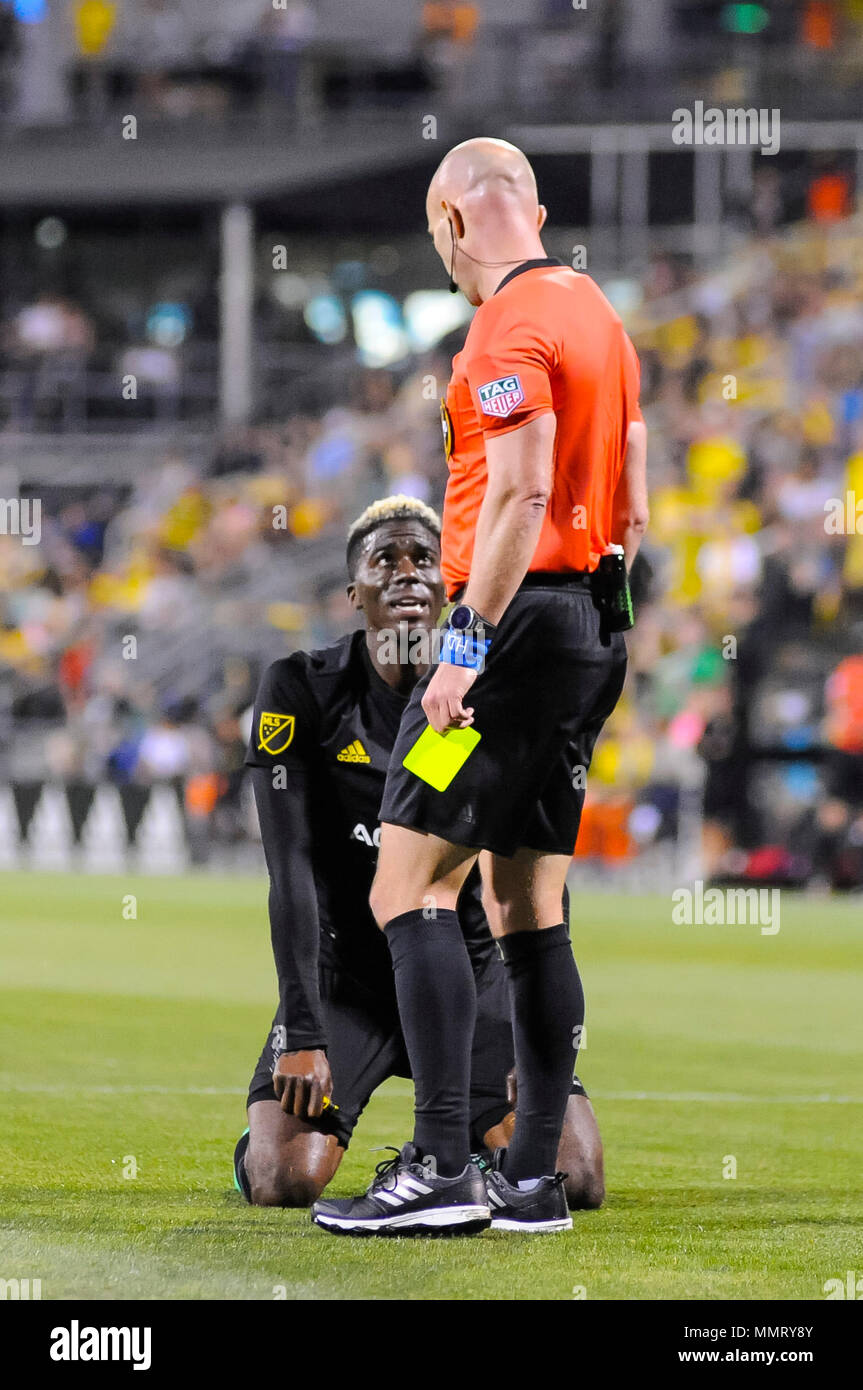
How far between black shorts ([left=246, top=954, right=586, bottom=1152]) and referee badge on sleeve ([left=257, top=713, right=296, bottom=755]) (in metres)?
0.69

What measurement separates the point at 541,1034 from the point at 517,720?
70cm

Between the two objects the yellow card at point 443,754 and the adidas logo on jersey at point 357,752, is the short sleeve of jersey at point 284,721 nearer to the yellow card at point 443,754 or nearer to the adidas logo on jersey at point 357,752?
the adidas logo on jersey at point 357,752

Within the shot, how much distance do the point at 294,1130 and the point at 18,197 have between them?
2576 centimetres

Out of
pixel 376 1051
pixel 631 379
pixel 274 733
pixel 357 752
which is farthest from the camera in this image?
pixel 376 1051

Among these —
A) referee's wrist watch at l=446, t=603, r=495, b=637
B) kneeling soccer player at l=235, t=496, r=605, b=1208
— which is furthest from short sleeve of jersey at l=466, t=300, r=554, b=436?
kneeling soccer player at l=235, t=496, r=605, b=1208

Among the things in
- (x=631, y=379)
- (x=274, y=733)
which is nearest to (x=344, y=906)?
(x=274, y=733)

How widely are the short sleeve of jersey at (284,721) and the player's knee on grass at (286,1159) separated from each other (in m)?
0.84

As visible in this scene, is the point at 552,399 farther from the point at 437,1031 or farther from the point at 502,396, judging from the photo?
the point at 437,1031

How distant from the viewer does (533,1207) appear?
15.5ft

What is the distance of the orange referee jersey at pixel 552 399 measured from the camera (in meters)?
4.45

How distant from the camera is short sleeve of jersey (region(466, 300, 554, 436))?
441cm

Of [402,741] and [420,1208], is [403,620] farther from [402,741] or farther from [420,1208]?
[420,1208]

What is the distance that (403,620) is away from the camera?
17.2ft

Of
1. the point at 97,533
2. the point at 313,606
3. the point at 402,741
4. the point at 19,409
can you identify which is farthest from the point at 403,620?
the point at 19,409
